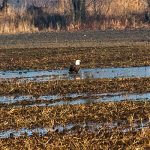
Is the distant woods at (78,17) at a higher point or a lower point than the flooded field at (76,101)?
lower

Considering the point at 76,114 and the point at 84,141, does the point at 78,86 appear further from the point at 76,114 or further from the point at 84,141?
the point at 84,141

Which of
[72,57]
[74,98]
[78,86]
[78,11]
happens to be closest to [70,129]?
[74,98]

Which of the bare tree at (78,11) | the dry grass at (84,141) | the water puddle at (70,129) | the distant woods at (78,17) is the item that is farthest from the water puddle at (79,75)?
the bare tree at (78,11)

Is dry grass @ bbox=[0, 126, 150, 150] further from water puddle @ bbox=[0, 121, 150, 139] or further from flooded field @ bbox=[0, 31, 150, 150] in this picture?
water puddle @ bbox=[0, 121, 150, 139]

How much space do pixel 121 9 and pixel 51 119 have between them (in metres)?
45.1

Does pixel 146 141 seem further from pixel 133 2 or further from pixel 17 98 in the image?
pixel 133 2

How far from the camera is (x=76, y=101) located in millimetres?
16000

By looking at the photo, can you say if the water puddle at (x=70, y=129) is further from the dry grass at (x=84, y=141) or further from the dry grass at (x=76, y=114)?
the dry grass at (x=84, y=141)

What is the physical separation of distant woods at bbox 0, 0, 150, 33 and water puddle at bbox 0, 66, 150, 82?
26.4 metres

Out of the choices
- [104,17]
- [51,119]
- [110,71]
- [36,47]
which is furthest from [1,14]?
[51,119]

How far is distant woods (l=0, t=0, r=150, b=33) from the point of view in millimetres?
52594

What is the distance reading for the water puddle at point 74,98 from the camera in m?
15.9

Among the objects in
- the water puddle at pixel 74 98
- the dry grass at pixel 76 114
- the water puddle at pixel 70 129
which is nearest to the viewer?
the water puddle at pixel 70 129

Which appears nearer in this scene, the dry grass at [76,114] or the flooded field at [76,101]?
the flooded field at [76,101]
